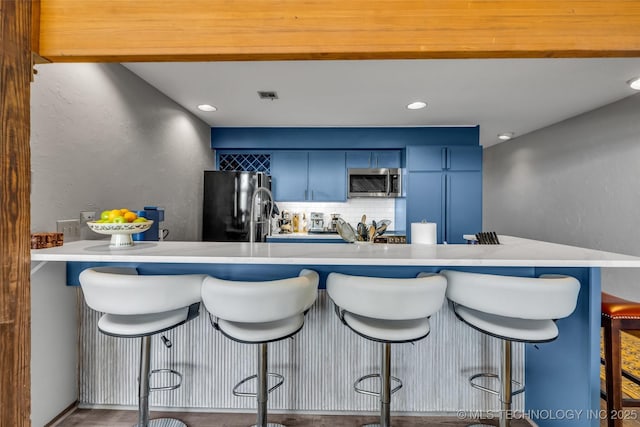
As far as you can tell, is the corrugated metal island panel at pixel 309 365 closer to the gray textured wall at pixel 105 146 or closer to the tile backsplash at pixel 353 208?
the gray textured wall at pixel 105 146

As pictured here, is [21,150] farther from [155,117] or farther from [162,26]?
[155,117]

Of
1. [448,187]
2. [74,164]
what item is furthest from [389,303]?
[448,187]

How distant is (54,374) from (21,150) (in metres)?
1.30

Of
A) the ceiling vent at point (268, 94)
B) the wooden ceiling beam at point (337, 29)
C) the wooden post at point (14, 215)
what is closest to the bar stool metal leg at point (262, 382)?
the wooden post at point (14, 215)

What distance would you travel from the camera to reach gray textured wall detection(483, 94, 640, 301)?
124 inches

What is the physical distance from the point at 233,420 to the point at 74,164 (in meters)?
1.78

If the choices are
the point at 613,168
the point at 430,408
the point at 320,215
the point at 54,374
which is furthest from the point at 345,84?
the point at 613,168

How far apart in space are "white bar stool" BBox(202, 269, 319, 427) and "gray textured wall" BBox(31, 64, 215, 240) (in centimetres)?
115

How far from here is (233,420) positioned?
178 centimetres

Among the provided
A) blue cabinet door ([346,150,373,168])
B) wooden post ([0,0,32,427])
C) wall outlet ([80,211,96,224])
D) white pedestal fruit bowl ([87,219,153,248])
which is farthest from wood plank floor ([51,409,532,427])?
blue cabinet door ([346,150,373,168])

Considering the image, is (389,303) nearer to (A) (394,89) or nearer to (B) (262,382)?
(B) (262,382)

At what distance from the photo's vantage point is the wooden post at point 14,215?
108 cm

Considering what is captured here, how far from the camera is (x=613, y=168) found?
10.9 ft

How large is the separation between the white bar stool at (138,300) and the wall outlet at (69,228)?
69 cm
